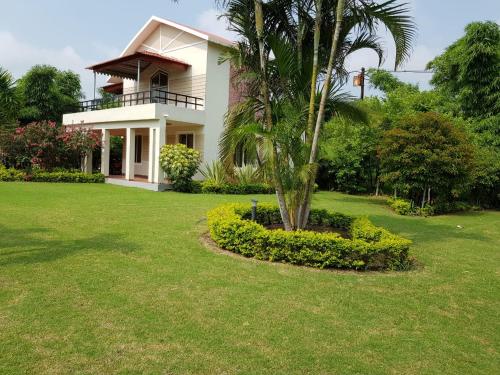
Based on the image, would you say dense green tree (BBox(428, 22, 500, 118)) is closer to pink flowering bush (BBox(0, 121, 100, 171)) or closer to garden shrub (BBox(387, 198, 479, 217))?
garden shrub (BBox(387, 198, 479, 217))

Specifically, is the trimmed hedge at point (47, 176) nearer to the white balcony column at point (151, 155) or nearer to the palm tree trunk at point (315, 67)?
the white balcony column at point (151, 155)

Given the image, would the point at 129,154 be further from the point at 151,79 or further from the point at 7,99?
the point at 7,99

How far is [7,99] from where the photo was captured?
612cm

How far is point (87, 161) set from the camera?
2106 cm

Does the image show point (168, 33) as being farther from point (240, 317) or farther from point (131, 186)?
point (240, 317)

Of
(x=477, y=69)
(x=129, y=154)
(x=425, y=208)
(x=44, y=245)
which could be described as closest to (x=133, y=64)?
(x=129, y=154)

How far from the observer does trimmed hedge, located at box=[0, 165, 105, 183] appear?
58.4 feet

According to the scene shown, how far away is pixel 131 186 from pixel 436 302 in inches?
599

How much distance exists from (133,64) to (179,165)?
674 cm

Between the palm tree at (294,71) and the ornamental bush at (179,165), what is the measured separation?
9.07 metres

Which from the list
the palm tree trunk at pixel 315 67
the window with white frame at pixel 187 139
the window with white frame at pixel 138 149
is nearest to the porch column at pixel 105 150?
the window with white frame at pixel 138 149

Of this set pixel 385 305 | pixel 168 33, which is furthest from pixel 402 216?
pixel 168 33

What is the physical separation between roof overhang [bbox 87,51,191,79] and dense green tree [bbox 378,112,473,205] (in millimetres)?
10259

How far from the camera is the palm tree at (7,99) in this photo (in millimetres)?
6078
